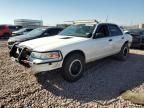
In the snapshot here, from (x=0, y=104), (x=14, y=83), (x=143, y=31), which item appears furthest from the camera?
(x=143, y=31)

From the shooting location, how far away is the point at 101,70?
20.9 feet

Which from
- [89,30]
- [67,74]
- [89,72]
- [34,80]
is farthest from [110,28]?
[34,80]

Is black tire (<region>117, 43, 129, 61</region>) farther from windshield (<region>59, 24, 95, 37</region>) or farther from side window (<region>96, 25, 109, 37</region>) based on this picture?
windshield (<region>59, 24, 95, 37</region>)

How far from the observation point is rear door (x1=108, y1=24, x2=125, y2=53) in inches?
270

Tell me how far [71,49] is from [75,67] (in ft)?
1.84

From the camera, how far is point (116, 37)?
7.05 m

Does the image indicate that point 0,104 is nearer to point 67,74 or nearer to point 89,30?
point 67,74

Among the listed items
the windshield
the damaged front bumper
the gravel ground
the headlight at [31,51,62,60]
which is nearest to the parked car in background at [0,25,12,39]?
the gravel ground

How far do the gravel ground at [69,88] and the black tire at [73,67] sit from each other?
17cm

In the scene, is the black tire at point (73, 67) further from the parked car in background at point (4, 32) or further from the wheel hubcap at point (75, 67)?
the parked car in background at point (4, 32)

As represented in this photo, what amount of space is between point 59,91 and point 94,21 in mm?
3106

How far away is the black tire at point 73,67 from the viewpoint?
4941mm

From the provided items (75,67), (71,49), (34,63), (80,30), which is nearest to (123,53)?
(80,30)

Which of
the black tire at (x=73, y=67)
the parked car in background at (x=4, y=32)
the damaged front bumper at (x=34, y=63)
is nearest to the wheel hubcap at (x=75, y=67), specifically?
the black tire at (x=73, y=67)
